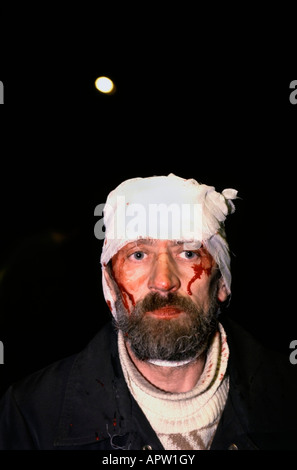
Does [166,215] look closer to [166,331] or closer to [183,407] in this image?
[166,331]

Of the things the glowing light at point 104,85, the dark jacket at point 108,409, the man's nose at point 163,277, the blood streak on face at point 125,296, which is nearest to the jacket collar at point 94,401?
the dark jacket at point 108,409

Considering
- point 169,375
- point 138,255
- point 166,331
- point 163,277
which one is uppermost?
point 138,255

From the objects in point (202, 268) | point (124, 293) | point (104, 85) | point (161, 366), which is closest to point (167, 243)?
point (202, 268)

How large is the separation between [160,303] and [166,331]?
0.46 ft

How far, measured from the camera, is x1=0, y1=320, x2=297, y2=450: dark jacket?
1839mm

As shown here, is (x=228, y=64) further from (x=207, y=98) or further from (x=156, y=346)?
(x=156, y=346)

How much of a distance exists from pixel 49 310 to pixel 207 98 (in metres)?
2.60

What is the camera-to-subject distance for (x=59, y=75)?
3.26 meters

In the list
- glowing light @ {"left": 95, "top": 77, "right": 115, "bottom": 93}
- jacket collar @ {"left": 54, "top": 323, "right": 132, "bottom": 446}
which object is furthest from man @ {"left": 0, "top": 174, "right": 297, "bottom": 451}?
glowing light @ {"left": 95, "top": 77, "right": 115, "bottom": 93}

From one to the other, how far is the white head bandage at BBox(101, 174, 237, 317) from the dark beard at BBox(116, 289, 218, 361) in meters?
0.26

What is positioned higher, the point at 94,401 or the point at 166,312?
the point at 166,312

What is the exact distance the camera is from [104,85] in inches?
136
